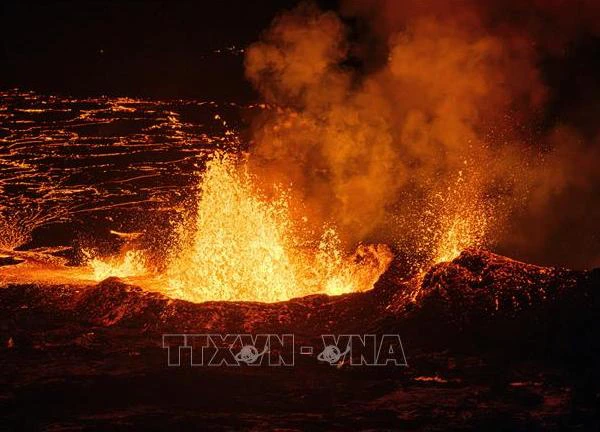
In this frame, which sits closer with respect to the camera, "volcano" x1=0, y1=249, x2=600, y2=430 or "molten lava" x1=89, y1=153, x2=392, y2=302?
"volcano" x1=0, y1=249, x2=600, y2=430

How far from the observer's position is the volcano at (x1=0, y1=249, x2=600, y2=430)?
5410 mm

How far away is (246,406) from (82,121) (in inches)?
747

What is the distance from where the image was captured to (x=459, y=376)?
6.18 meters

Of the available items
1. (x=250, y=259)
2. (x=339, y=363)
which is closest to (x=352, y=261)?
(x=250, y=259)

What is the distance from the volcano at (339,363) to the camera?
5.41 meters

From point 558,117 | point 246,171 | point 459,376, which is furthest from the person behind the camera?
point 246,171

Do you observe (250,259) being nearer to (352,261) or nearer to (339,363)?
(352,261)

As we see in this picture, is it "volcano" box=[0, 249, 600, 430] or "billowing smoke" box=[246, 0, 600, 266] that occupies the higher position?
"billowing smoke" box=[246, 0, 600, 266]

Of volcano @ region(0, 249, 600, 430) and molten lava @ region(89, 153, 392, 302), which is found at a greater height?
molten lava @ region(89, 153, 392, 302)

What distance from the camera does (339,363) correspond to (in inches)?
Result: 265

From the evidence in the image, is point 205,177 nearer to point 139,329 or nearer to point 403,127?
point 403,127

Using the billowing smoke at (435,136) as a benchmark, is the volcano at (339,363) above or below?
below

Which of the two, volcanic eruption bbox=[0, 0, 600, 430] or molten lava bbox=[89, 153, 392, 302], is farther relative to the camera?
molten lava bbox=[89, 153, 392, 302]

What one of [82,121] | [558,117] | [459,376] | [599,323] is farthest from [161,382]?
[82,121]
